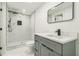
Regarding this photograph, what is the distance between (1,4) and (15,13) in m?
1.74

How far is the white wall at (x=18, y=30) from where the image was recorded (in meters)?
3.73

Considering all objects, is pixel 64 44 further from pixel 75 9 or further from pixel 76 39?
pixel 75 9

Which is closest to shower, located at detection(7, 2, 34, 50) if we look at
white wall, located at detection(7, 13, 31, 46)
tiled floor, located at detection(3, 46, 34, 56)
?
white wall, located at detection(7, 13, 31, 46)

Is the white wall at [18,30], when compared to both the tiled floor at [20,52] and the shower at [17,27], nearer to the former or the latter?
the shower at [17,27]

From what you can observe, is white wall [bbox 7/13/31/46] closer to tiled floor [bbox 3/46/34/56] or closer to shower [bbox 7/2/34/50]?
shower [bbox 7/2/34/50]

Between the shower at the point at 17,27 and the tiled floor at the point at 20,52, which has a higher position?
the shower at the point at 17,27

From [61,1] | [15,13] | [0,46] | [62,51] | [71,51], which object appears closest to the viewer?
[62,51]

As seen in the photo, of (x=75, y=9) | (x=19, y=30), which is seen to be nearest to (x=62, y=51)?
(x=75, y=9)

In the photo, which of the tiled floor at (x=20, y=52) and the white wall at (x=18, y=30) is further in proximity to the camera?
the white wall at (x=18, y=30)

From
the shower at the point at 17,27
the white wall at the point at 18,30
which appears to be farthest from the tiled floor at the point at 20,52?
the white wall at the point at 18,30

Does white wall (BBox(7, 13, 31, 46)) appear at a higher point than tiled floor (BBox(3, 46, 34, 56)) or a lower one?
higher

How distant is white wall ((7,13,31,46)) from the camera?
3735 mm

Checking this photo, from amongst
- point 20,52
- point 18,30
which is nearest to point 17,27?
point 18,30

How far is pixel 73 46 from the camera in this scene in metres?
1.08
